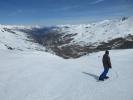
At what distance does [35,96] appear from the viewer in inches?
481

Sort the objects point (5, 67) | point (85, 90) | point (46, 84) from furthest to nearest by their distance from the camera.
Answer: point (5, 67), point (46, 84), point (85, 90)

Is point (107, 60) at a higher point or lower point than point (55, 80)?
higher

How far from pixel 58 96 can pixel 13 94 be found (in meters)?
2.71

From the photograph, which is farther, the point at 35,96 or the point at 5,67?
the point at 5,67

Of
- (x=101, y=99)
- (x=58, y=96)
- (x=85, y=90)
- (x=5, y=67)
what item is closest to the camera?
(x=101, y=99)

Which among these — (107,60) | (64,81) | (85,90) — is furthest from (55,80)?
(107,60)

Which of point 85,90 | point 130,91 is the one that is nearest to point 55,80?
point 85,90

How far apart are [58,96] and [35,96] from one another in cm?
135

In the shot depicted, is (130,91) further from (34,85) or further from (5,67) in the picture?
(5,67)

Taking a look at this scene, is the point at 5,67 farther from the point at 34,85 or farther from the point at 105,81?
the point at 105,81

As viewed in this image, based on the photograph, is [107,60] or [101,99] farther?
[107,60]

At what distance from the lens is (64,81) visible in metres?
15.3

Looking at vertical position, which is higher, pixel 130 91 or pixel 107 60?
pixel 107 60

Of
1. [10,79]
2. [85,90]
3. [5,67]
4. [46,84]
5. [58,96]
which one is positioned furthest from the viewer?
[5,67]
